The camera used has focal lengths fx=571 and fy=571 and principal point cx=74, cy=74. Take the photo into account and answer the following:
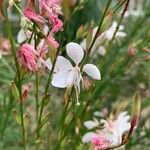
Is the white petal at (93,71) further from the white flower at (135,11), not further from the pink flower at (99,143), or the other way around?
the white flower at (135,11)

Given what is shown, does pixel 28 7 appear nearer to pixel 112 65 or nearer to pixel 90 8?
pixel 90 8

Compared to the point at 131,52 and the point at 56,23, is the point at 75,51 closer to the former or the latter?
the point at 56,23

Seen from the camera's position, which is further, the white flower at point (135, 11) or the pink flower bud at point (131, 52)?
the white flower at point (135, 11)

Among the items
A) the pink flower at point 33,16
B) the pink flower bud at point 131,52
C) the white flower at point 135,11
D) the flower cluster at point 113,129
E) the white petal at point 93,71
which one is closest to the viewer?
the pink flower at point 33,16

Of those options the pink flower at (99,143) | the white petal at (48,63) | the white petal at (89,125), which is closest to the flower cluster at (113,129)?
the white petal at (89,125)

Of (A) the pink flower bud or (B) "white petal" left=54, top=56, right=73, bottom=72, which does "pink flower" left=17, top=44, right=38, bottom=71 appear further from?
(A) the pink flower bud

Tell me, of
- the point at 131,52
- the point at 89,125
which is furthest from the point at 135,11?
the point at 89,125

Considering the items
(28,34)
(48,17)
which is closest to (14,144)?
(28,34)
